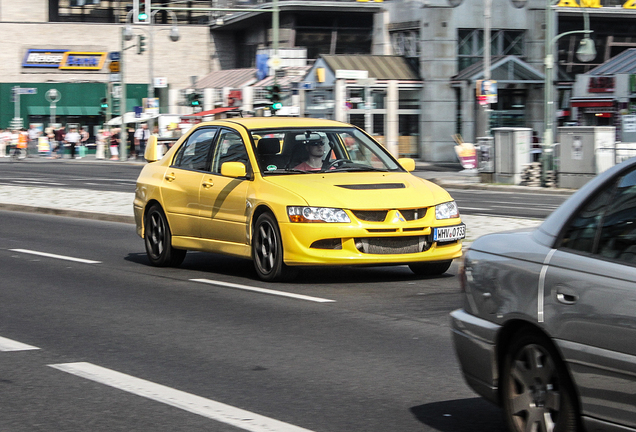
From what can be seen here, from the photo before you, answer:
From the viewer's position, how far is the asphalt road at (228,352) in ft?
16.9

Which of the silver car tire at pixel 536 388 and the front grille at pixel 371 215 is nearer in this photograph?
the silver car tire at pixel 536 388

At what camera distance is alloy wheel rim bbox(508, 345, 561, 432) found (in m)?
4.19

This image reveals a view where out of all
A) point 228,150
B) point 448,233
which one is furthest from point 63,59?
point 448,233

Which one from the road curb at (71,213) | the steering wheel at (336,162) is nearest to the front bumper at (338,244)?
the steering wheel at (336,162)

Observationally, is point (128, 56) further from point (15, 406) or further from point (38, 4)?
point (15, 406)

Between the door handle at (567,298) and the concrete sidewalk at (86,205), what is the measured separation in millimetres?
9424

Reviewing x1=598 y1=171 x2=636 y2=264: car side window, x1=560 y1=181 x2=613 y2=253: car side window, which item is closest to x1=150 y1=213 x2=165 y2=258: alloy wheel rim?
x1=560 y1=181 x2=613 y2=253: car side window

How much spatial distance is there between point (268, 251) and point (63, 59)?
61.5 m

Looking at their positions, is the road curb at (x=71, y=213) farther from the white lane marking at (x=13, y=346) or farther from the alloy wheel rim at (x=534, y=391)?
the alloy wheel rim at (x=534, y=391)

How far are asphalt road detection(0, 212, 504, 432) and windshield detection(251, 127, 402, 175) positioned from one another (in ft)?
3.47

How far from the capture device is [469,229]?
14.1 m

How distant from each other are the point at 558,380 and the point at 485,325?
0.55 metres

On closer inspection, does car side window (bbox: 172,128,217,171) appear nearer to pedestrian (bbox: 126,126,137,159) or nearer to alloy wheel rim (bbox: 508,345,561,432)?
alloy wheel rim (bbox: 508,345,561,432)

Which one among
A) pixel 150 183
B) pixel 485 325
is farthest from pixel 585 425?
pixel 150 183
